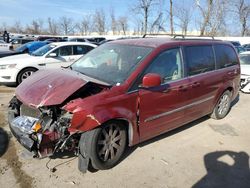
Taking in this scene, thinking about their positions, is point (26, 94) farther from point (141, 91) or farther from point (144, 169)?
point (144, 169)

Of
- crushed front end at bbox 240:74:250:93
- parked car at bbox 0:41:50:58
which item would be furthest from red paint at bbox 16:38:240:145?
parked car at bbox 0:41:50:58

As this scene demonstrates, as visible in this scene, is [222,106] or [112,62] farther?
[222,106]

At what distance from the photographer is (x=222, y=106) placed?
609 cm

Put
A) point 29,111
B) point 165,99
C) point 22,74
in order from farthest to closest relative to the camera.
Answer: point 22,74 < point 165,99 < point 29,111

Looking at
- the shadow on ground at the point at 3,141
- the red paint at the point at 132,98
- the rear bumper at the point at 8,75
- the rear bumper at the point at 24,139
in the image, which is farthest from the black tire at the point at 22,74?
the rear bumper at the point at 24,139

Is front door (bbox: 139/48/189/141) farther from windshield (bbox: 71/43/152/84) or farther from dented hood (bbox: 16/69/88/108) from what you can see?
dented hood (bbox: 16/69/88/108)

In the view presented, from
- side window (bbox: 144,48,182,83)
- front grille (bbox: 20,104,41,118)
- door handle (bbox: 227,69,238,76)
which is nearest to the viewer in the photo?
front grille (bbox: 20,104,41,118)

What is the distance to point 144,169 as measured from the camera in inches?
149

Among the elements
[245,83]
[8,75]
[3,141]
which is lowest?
[3,141]

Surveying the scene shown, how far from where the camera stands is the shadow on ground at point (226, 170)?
354cm

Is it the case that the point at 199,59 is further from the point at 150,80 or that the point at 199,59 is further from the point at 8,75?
the point at 8,75

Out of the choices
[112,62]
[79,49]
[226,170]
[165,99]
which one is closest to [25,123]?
[112,62]

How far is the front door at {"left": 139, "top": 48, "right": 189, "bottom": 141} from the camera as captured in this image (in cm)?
390

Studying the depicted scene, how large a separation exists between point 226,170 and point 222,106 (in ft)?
8.22
